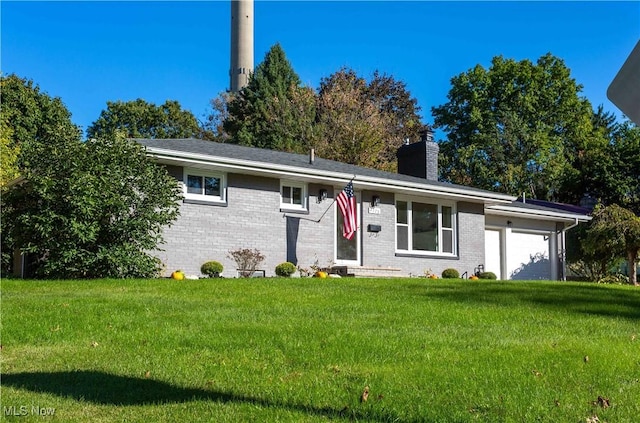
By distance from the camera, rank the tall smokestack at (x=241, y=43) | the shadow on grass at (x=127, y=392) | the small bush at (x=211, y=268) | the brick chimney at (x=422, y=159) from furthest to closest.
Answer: the tall smokestack at (x=241, y=43)
the brick chimney at (x=422, y=159)
the small bush at (x=211, y=268)
the shadow on grass at (x=127, y=392)

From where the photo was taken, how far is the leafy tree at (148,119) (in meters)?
43.9

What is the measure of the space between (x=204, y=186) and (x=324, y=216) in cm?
328

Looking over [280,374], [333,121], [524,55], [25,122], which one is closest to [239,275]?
[280,374]

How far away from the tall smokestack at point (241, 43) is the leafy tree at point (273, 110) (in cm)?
2111

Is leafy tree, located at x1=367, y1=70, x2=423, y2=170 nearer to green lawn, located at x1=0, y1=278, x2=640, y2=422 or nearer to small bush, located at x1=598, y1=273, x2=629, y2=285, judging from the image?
small bush, located at x1=598, y1=273, x2=629, y2=285

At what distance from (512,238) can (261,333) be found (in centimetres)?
1704

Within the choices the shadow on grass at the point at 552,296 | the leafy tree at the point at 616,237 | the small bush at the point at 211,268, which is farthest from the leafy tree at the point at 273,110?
the shadow on grass at the point at 552,296

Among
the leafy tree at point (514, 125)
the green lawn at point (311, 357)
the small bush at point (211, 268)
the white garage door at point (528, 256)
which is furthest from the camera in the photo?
the leafy tree at point (514, 125)

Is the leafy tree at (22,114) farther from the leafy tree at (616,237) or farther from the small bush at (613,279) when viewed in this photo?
the small bush at (613,279)

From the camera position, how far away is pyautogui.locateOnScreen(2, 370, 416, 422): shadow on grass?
4.20 metres

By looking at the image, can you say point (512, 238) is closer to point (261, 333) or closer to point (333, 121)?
point (333, 121)

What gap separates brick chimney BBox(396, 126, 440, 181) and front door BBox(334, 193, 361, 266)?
4571 millimetres

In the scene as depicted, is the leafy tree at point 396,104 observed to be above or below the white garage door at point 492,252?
above

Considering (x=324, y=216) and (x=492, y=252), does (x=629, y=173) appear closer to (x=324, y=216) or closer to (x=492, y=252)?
(x=492, y=252)
